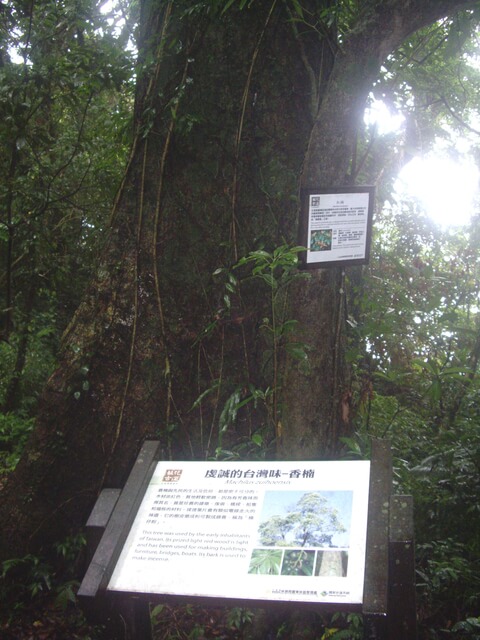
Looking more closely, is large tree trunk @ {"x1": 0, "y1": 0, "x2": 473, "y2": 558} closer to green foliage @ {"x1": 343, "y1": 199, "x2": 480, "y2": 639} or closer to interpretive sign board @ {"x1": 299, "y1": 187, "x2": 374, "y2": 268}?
interpretive sign board @ {"x1": 299, "y1": 187, "x2": 374, "y2": 268}

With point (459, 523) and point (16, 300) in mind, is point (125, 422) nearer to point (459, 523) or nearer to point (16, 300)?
point (459, 523)

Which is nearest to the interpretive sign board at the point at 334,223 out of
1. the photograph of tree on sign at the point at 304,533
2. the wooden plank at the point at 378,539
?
the wooden plank at the point at 378,539

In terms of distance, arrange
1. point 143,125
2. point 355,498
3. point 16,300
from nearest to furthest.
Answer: point 355,498
point 143,125
point 16,300

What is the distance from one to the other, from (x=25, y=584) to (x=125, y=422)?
0.96 m

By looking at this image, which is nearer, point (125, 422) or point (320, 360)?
point (320, 360)

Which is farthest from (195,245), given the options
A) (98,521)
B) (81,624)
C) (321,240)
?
(81,624)

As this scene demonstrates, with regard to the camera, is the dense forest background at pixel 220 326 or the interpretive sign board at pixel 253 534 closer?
the interpretive sign board at pixel 253 534

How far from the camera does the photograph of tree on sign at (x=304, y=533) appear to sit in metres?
2.06

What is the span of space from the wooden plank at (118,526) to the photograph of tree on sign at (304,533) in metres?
0.51

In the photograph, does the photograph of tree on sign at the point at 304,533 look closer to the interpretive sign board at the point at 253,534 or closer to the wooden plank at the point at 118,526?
the interpretive sign board at the point at 253,534

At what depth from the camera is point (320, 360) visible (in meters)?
3.21

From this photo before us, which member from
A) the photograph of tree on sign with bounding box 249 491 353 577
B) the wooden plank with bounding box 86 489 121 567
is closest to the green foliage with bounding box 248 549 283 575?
the photograph of tree on sign with bounding box 249 491 353 577

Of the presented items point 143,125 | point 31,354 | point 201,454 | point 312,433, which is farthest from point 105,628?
point 31,354

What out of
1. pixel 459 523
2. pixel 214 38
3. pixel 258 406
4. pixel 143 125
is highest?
pixel 214 38
